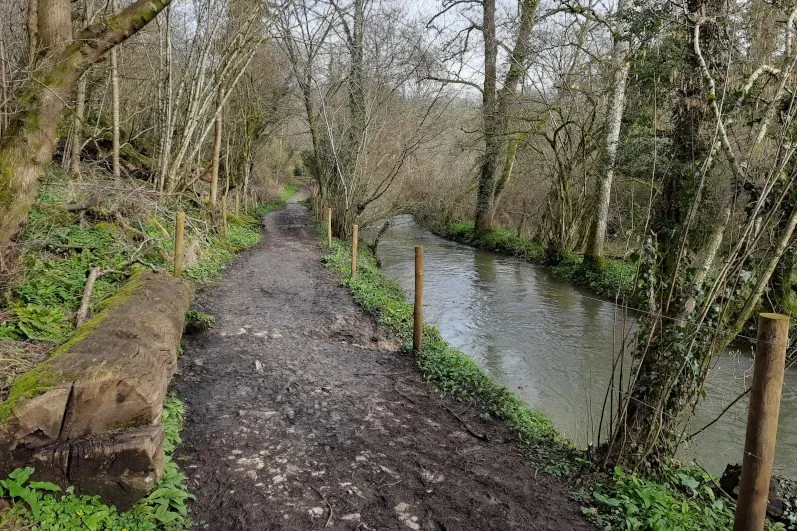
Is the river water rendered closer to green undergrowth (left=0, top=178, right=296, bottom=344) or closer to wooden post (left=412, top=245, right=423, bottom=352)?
wooden post (left=412, top=245, right=423, bottom=352)

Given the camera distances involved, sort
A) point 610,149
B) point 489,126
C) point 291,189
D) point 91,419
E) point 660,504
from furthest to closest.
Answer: point 291,189 → point 489,126 → point 610,149 → point 660,504 → point 91,419

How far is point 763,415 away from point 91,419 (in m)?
4.09

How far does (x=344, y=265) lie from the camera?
A: 12.7 m

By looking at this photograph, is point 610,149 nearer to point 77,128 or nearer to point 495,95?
point 495,95

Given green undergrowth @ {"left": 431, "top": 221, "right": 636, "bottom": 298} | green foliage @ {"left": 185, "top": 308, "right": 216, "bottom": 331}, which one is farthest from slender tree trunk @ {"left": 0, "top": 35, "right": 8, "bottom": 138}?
green undergrowth @ {"left": 431, "top": 221, "right": 636, "bottom": 298}

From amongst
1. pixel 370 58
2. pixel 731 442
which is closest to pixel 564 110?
pixel 370 58

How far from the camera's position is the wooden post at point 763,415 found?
2746 mm

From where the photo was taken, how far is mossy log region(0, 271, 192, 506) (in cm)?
292

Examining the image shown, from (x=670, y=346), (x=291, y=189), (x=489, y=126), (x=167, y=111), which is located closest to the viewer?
(x=670, y=346)

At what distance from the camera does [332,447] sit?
13.8 feet

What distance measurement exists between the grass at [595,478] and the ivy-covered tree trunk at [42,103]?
16.2 ft

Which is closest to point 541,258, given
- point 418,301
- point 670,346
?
point 418,301

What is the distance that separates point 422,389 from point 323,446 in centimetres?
177

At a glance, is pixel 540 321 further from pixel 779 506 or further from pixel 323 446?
pixel 323 446
